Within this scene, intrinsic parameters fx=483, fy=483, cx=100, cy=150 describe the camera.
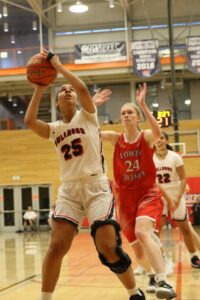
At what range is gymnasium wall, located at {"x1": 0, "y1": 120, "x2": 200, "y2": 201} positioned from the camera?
73.5 ft

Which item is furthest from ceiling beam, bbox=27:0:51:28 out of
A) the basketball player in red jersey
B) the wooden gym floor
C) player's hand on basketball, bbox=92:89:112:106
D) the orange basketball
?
the orange basketball

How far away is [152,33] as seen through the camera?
25500 mm

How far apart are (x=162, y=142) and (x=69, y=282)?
8.06ft

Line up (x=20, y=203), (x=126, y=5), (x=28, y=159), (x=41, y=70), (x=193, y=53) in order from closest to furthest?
(x=41, y=70) < (x=193, y=53) < (x=28, y=159) < (x=20, y=203) < (x=126, y=5)

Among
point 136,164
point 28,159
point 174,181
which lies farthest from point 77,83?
point 28,159

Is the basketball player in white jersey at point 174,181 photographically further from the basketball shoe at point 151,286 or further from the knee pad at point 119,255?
the knee pad at point 119,255

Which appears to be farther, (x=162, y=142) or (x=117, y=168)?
(x=162, y=142)

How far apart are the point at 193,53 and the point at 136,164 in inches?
697

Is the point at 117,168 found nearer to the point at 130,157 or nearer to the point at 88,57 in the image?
the point at 130,157

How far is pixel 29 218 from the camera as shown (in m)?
21.6

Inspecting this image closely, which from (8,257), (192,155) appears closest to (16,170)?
(192,155)

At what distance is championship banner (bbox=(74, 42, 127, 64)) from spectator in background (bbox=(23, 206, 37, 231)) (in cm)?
763

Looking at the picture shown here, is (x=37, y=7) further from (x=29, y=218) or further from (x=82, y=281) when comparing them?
(x=82, y=281)

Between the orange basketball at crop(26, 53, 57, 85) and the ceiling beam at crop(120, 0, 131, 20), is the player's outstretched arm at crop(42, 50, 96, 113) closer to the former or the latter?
the orange basketball at crop(26, 53, 57, 85)
